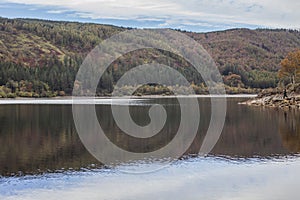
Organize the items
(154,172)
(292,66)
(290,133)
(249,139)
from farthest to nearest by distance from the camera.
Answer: (292,66) < (290,133) < (249,139) < (154,172)

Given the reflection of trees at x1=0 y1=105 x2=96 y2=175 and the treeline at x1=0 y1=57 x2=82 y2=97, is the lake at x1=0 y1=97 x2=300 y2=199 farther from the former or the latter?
the treeline at x1=0 y1=57 x2=82 y2=97

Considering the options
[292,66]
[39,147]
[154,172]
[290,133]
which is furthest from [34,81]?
[154,172]

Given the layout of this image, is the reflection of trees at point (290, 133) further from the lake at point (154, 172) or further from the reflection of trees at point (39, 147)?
the reflection of trees at point (39, 147)

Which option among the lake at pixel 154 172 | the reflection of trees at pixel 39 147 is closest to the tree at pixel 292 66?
the lake at pixel 154 172

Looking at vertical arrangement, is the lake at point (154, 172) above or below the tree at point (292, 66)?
below

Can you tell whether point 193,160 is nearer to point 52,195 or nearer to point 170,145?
point 170,145

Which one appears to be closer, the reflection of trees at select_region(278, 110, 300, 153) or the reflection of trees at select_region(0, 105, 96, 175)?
the reflection of trees at select_region(0, 105, 96, 175)

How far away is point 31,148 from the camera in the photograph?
3809 cm

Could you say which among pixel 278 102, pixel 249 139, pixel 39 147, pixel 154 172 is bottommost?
pixel 154 172

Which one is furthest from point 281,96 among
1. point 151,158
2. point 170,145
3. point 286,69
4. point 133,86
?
point 133,86

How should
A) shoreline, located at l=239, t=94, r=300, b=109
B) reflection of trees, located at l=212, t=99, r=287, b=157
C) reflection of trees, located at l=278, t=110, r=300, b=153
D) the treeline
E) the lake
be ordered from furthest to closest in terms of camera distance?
the treeline, shoreline, located at l=239, t=94, r=300, b=109, reflection of trees, located at l=278, t=110, r=300, b=153, reflection of trees, located at l=212, t=99, r=287, b=157, the lake

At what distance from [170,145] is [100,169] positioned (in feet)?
40.0

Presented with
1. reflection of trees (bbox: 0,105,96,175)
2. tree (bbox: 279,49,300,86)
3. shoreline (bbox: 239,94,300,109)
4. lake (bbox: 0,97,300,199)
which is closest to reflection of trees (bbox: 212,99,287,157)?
lake (bbox: 0,97,300,199)

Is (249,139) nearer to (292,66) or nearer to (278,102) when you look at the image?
(278,102)
